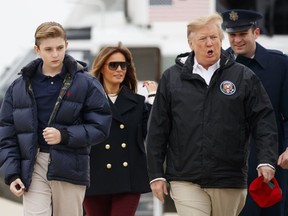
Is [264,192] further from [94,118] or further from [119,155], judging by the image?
[119,155]

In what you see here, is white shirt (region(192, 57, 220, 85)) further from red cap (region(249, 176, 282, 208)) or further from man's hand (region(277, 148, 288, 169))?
man's hand (region(277, 148, 288, 169))

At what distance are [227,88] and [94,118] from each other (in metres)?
0.77

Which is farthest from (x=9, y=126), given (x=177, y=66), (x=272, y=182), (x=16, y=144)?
(x=272, y=182)

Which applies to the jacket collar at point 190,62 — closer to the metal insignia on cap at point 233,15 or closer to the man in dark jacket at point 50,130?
the man in dark jacket at point 50,130

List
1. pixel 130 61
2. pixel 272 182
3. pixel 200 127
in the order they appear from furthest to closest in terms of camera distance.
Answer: pixel 130 61 < pixel 272 182 < pixel 200 127

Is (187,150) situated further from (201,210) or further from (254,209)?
(254,209)

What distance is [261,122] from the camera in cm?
700

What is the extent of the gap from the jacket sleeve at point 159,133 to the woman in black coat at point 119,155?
0.96 meters

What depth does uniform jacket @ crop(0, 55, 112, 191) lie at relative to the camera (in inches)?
274

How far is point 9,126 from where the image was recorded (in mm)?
7066

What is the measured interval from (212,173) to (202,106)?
0.36 meters

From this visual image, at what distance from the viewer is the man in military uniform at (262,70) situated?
306 inches

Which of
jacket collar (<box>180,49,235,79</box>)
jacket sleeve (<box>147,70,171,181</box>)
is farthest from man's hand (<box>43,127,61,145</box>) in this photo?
jacket collar (<box>180,49,235,79</box>)

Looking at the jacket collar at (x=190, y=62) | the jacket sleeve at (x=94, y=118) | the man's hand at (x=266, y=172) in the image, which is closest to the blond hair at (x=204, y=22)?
the jacket collar at (x=190, y=62)
